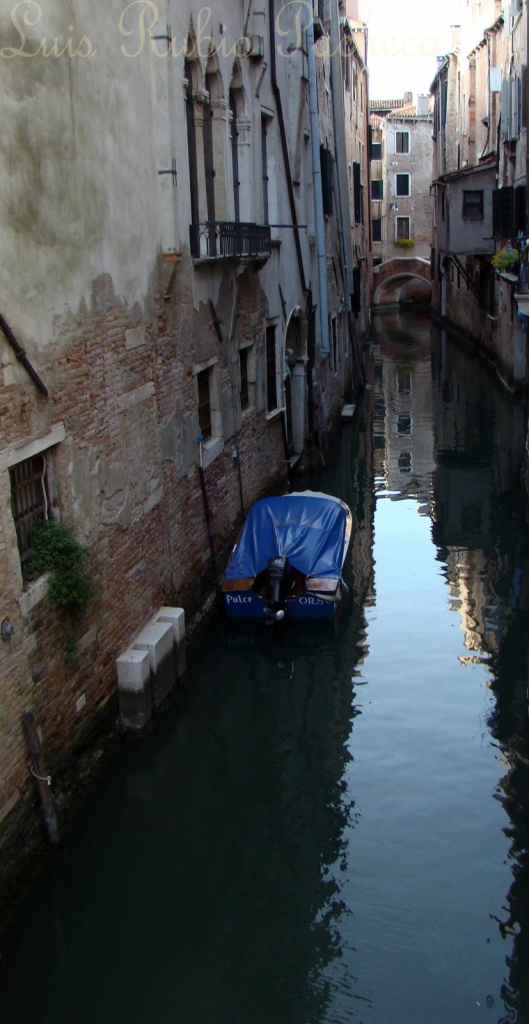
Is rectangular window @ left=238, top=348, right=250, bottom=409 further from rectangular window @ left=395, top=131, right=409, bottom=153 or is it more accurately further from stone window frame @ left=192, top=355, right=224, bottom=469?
rectangular window @ left=395, top=131, right=409, bottom=153

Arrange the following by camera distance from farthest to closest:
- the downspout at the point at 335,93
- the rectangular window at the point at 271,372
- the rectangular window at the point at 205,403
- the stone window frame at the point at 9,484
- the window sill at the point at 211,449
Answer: the downspout at the point at 335,93 → the rectangular window at the point at 271,372 → the rectangular window at the point at 205,403 → the window sill at the point at 211,449 → the stone window frame at the point at 9,484

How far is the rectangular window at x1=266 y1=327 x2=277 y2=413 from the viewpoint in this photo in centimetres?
1486

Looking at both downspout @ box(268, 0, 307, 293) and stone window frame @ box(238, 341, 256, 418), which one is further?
downspout @ box(268, 0, 307, 293)

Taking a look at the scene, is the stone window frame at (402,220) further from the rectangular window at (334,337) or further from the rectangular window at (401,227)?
the rectangular window at (334,337)

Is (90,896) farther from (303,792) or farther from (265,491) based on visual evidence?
(265,491)

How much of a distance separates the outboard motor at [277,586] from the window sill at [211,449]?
49.9 inches

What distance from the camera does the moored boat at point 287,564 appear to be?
11031 millimetres

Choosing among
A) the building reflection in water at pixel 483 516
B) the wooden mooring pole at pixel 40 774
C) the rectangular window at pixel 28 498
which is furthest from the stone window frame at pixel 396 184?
the wooden mooring pole at pixel 40 774

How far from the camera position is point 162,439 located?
381 inches

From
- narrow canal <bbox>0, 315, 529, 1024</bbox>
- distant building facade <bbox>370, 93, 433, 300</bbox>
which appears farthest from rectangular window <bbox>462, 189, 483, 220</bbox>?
distant building facade <bbox>370, 93, 433, 300</bbox>

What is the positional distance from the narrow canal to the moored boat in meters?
0.37

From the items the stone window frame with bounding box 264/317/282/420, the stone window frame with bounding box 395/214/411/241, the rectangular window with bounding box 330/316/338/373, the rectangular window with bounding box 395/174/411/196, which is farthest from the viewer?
the stone window frame with bounding box 395/214/411/241

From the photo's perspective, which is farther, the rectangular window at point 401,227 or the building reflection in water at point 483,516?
the rectangular window at point 401,227

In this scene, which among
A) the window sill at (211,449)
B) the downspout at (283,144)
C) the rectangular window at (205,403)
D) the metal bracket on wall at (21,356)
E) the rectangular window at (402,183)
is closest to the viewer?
the metal bracket on wall at (21,356)
